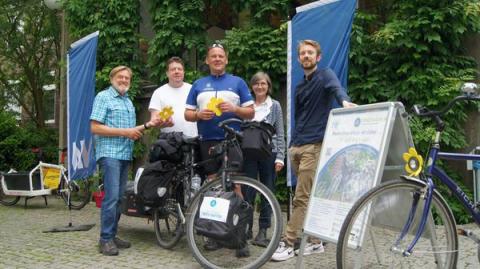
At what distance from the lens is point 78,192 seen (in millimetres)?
9836

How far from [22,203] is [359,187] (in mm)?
8444

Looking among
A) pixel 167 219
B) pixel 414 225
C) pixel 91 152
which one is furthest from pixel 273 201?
pixel 91 152

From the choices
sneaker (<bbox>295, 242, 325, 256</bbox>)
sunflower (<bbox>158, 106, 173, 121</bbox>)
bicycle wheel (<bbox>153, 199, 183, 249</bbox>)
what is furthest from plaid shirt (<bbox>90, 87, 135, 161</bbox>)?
sneaker (<bbox>295, 242, 325, 256</bbox>)

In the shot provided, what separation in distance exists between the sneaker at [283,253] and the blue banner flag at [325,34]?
3.37 feet

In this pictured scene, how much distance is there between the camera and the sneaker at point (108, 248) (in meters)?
5.12

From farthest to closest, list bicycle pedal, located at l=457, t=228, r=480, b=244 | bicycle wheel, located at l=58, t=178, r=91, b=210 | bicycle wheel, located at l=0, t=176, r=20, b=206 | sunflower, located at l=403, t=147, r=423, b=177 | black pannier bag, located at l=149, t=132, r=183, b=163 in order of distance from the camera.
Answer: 1. bicycle wheel, located at l=0, t=176, r=20, b=206
2. bicycle wheel, located at l=58, t=178, r=91, b=210
3. black pannier bag, located at l=149, t=132, r=183, b=163
4. bicycle pedal, located at l=457, t=228, r=480, b=244
5. sunflower, located at l=403, t=147, r=423, b=177

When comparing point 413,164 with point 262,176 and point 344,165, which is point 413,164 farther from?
point 262,176

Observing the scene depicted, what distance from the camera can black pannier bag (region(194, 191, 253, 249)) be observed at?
410cm

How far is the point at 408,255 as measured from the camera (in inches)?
133

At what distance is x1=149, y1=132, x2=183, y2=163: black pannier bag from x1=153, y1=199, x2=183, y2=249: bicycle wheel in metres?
0.50

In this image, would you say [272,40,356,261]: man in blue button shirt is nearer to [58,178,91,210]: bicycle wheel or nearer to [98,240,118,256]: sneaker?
[98,240,118,256]: sneaker

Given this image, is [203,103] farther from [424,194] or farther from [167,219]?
[424,194]

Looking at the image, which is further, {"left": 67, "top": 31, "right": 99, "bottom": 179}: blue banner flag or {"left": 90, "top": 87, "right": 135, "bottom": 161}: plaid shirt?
{"left": 67, "top": 31, "right": 99, "bottom": 179}: blue banner flag

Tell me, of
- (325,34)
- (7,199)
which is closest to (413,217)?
(325,34)
